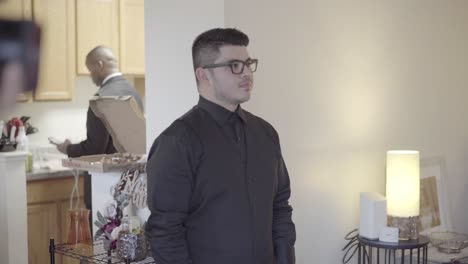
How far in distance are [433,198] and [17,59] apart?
10.3 feet

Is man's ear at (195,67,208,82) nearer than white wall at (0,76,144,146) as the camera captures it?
Yes

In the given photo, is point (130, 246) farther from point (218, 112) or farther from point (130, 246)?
point (218, 112)

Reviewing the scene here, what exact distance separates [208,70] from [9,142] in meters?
2.32

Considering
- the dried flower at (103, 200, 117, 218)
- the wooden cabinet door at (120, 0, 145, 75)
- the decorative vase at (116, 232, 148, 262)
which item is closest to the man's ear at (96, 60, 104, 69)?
the wooden cabinet door at (120, 0, 145, 75)

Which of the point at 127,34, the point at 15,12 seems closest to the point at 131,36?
the point at 127,34

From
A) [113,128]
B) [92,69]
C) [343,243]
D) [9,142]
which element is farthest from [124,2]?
[343,243]

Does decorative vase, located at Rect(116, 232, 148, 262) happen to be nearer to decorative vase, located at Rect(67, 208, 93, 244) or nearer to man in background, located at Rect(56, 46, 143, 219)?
decorative vase, located at Rect(67, 208, 93, 244)

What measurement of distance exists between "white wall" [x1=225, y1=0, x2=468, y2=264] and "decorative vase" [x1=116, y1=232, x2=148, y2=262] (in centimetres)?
65

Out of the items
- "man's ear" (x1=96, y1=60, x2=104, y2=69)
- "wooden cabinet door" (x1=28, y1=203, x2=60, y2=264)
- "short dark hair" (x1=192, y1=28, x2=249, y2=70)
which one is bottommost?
"wooden cabinet door" (x1=28, y1=203, x2=60, y2=264)

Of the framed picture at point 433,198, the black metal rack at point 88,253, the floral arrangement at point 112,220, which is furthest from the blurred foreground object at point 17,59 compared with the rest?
the framed picture at point 433,198

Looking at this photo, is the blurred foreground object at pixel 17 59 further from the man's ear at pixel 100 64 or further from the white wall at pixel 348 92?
the man's ear at pixel 100 64

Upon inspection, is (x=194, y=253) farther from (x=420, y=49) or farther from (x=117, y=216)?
(x=420, y=49)

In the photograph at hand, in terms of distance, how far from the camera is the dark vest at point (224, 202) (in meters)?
1.63

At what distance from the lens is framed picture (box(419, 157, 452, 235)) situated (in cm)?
313
